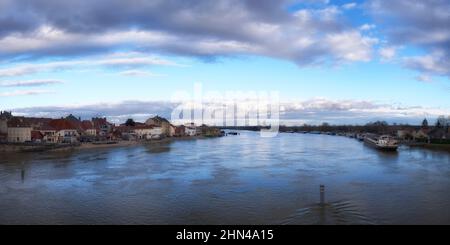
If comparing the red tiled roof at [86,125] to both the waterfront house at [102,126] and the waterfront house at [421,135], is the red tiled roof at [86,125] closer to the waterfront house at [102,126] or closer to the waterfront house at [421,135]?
the waterfront house at [102,126]

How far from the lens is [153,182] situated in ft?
61.2

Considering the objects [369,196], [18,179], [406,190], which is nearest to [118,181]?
[18,179]

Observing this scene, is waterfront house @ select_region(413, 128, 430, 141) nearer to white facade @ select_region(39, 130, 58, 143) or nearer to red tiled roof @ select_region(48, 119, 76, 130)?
red tiled roof @ select_region(48, 119, 76, 130)

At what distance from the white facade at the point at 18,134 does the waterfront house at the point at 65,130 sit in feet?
12.2

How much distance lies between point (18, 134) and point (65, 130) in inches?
240

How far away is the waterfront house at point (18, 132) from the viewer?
50750 mm

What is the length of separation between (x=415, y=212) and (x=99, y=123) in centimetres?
6902

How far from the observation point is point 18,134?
50906mm

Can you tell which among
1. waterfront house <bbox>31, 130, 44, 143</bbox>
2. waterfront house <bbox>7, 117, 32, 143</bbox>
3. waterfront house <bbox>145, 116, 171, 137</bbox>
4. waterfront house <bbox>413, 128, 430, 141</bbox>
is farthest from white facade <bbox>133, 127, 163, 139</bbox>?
waterfront house <bbox>413, 128, 430, 141</bbox>

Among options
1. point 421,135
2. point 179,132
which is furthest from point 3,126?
point 421,135

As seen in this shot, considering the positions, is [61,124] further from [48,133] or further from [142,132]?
[142,132]

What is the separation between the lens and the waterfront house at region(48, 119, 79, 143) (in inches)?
2079

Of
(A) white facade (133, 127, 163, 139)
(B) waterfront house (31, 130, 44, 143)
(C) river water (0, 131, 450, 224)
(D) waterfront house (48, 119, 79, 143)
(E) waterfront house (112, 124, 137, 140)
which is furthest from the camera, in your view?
(A) white facade (133, 127, 163, 139)
